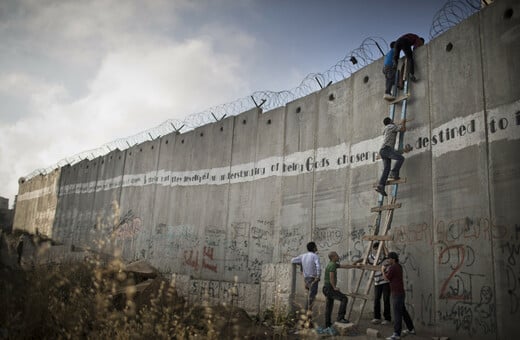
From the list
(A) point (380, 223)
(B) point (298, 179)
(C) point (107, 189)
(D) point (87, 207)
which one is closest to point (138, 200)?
(C) point (107, 189)

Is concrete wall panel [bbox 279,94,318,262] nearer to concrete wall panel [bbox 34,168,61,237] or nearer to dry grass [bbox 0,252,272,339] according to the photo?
dry grass [bbox 0,252,272,339]

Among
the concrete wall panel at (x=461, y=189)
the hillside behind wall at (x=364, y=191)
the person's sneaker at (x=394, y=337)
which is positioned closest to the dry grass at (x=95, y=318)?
the hillside behind wall at (x=364, y=191)

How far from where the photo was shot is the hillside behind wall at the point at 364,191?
20.3 feet

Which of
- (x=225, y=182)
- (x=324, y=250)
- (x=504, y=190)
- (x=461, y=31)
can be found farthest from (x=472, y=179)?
(x=225, y=182)

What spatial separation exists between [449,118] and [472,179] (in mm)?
1159

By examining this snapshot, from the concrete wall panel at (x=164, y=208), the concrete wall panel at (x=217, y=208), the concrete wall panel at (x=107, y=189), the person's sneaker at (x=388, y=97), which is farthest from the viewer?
the concrete wall panel at (x=107, y=189)

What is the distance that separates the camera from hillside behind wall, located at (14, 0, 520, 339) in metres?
6.18

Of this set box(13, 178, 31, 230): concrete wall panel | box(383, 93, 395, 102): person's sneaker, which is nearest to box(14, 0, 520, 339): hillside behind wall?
box(383, 93, 395, 102): person's sneaker

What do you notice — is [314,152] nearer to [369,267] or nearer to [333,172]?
[333,172]

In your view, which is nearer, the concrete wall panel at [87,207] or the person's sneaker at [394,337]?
the person's sneaker at [394,337]

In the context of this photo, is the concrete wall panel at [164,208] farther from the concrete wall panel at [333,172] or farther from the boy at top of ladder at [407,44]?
the boy at top of ladder at [407,44]

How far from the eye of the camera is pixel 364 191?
8531 millimetres

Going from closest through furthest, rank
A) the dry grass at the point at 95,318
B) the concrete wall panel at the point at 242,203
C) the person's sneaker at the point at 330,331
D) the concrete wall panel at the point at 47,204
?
1. the dry grass at the point at 95,318
2. the person's sneaker at the point at 330,331
3. the concrete wall panel at the point at 242,203
4. the concrete wall panel at the point at 47,204

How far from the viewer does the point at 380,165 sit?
8305mm
